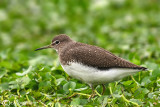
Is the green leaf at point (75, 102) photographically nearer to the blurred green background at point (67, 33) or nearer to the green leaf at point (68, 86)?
the blurred green background at point (67, 33)

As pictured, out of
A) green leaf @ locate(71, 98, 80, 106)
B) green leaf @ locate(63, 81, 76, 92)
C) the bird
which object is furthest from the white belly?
green leaf @ locate(71, 98, 80, 106)

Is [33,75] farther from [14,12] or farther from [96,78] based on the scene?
[14,12]

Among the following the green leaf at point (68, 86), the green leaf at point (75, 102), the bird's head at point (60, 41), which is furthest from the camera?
the bird's head at point (60, 41)

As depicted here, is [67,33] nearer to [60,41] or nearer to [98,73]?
[60,41]

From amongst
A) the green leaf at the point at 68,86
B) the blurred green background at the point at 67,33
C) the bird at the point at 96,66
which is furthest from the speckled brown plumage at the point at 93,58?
the blurred green background at the point at 67,33

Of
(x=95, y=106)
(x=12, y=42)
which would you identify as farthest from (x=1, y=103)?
(x=12, y=42)

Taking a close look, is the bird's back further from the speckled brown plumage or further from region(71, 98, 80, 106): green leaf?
region(71, 98, 80, 106): green leaf
